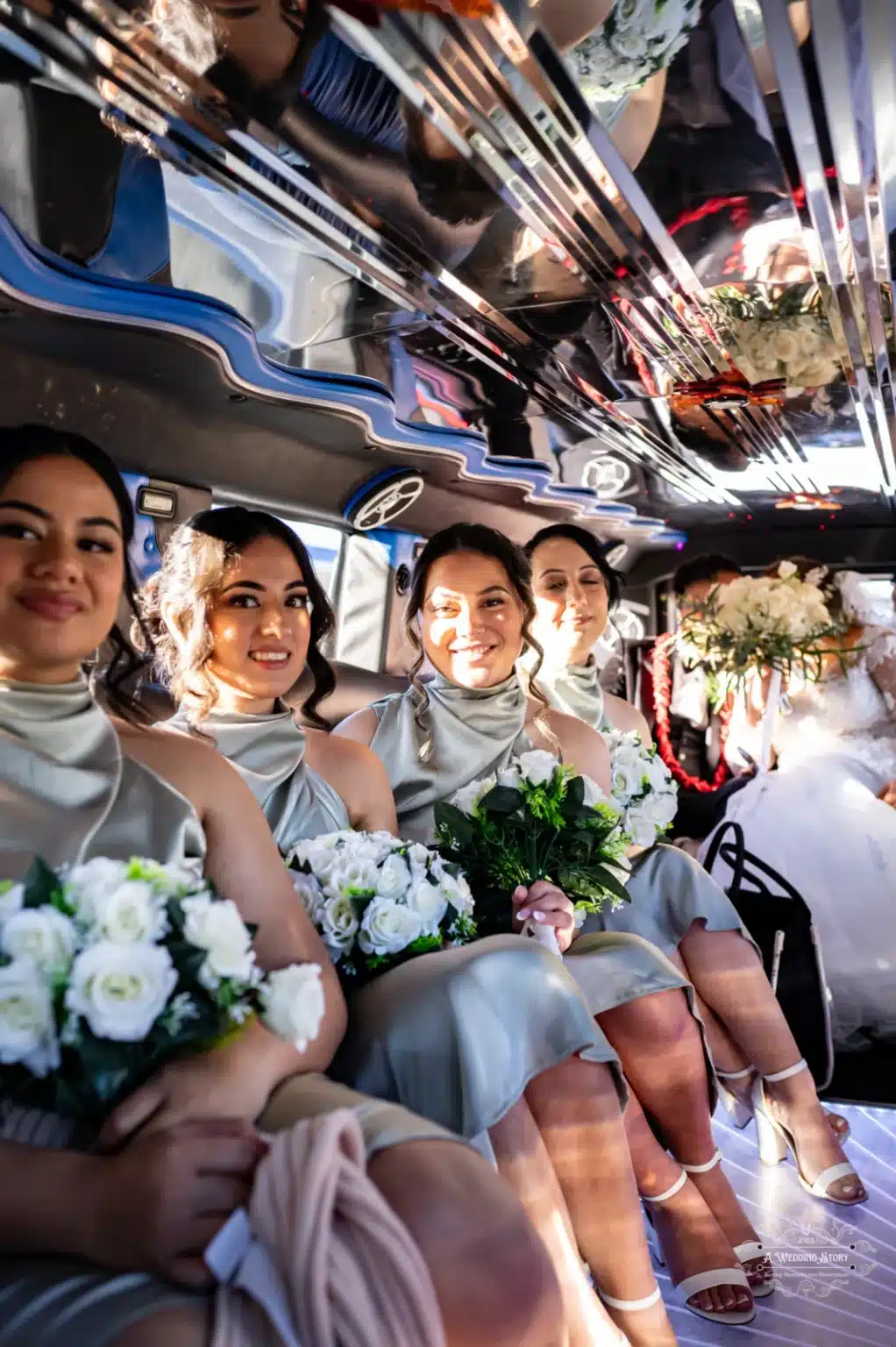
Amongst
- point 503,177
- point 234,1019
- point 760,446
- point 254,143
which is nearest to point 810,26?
point 503,177

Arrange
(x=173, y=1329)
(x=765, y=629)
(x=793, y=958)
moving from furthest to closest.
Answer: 1. (x=765, y=629)
2. (x=793, y=958)
3. (x=173, y=1329)

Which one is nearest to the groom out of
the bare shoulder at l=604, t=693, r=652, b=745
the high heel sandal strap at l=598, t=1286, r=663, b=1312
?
the bare shoulder at l=604, t=693, r=652, b=745

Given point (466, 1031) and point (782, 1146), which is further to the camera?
point (782, 1146)

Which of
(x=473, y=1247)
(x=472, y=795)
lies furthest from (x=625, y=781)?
(x=473, y=1247)

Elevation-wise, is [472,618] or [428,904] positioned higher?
[472,618]

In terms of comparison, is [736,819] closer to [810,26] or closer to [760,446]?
[760,446]

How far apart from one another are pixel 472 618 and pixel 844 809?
2.17 m

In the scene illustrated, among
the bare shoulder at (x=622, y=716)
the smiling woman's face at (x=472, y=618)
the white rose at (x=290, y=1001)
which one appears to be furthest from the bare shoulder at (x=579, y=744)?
the white rose at (x=290, y=1001)

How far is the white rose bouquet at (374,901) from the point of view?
6.44 feet

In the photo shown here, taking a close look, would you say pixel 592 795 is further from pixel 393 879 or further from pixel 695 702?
pixel 695 702

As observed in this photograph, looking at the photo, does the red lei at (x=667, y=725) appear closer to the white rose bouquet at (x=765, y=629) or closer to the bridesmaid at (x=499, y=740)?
the white rose bouquet at (x=765, y=629)

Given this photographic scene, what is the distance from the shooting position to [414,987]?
1895 millimetres

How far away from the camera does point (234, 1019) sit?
4.63ft

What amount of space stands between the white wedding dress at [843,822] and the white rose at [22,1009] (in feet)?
11.5
